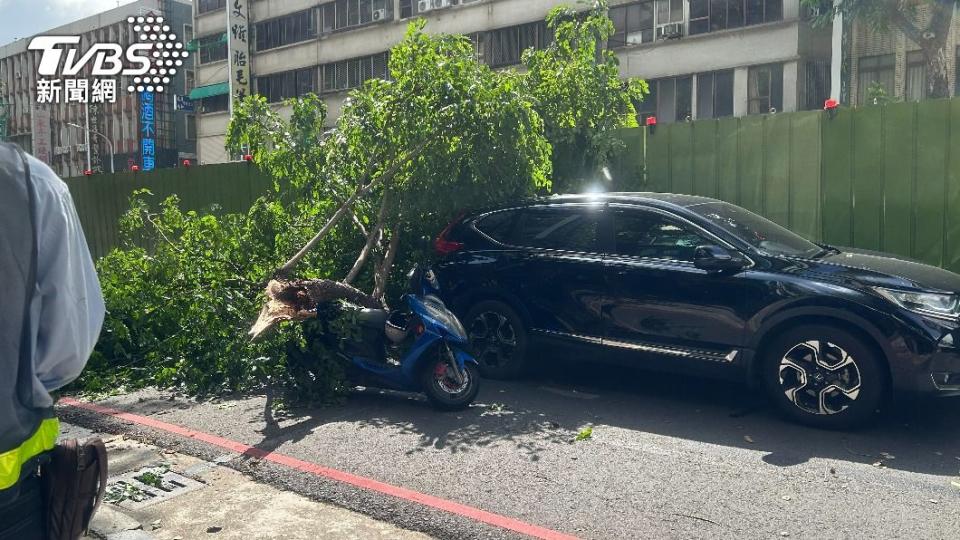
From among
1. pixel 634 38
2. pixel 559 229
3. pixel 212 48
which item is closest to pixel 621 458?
pixel 559 229

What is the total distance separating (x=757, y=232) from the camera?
22.6ft

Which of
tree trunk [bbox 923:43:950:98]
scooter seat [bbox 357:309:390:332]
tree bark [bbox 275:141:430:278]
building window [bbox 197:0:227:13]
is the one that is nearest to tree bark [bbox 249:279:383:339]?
scooter seat [bbox 357:309:390:332]

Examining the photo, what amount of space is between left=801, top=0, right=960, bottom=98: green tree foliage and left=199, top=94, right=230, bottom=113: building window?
36355 mm

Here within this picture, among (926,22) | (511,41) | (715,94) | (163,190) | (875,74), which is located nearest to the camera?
(163,190)

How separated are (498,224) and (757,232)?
2.29 m

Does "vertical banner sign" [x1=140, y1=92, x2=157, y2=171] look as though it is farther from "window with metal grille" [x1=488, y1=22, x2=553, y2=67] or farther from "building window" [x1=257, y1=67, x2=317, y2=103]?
"window with metal grille" [x1=488, y1=22, x2=553, y2=67]

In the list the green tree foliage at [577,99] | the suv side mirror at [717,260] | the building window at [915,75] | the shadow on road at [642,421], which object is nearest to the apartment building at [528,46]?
the building window at [915,75]

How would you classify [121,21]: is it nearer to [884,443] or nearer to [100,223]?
[100,223]

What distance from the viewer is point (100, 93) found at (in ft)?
123

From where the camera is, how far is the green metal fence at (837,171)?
8.55 metres

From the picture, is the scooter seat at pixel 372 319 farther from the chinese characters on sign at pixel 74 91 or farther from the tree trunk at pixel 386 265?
the chinese characters on sign at pixel 74 91

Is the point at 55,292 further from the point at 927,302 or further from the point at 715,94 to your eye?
the point at 715,94

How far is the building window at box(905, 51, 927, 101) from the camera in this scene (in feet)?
87.0

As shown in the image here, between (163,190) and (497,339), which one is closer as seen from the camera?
(497,339)
